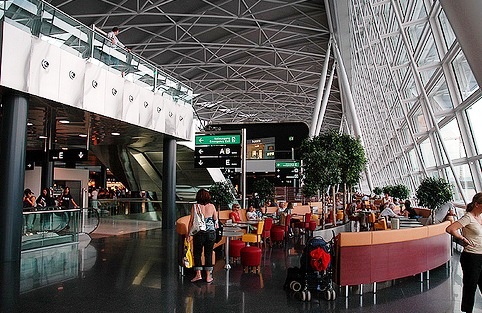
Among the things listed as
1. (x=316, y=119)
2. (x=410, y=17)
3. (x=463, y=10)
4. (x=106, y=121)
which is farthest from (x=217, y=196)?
(x=316, y=119)

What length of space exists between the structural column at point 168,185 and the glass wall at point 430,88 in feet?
30.5

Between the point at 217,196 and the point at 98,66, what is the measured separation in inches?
267

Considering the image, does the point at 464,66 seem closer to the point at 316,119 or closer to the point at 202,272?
the point at 202,272

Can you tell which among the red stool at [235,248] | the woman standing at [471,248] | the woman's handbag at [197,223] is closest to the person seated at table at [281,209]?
the red stool at [235,248]

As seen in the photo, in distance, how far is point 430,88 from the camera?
13242 millimetres

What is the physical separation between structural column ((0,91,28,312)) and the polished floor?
141 centimetres

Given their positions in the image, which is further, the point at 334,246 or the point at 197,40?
the point at 197,40

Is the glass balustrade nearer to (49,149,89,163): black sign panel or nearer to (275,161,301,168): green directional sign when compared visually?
(49,149,89,163): black sign panel

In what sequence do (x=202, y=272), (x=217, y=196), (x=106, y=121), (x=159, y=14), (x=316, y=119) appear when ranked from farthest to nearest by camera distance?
(x=316, y=119), (x=159, y=14), (x=217, y=196), (x=106, y=121), (x=202, y=272)

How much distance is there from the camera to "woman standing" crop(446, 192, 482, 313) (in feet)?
16.8

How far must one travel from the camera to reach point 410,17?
45.6 feet

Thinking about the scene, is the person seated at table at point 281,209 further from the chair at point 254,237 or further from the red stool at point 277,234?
the chair at point 254,237

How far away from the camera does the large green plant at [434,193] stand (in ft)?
40.0

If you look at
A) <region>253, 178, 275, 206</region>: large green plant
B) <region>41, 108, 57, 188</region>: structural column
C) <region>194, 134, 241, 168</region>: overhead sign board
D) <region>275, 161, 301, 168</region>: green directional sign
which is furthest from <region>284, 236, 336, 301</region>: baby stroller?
<region>275, 161, 301, 168</region>: green directional sign
